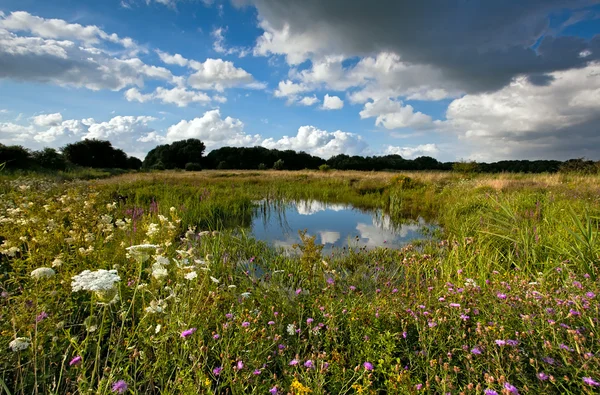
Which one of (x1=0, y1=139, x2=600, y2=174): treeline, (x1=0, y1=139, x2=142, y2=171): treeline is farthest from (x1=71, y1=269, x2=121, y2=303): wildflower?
(x1=0, y1=139, x2=600, y2=174): treeline

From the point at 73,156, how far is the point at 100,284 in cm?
5876

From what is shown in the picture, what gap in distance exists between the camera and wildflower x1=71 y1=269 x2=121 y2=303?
5.11ft

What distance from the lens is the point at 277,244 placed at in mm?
6535

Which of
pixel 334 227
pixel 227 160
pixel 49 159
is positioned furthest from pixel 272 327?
pixel 227 160

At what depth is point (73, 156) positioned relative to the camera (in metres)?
47.1

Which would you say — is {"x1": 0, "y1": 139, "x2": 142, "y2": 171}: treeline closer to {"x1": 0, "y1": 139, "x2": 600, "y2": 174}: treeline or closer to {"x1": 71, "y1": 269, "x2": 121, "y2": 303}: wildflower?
{"x1": 0, "y1": 139, "x2": 600, "y2": 174}: treeline

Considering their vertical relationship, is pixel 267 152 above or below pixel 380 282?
above

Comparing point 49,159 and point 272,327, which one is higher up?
point 49,159

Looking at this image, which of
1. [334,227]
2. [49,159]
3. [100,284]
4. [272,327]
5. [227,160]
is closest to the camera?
[100,284]

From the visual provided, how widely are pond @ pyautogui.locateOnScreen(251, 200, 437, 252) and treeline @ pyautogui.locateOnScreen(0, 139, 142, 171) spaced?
23302mm

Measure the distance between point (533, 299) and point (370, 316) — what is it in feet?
4.23

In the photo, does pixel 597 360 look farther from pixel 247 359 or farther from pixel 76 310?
pixel 76 310

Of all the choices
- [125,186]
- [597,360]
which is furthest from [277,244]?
[125,186]

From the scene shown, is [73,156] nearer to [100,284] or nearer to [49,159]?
[49,159]
